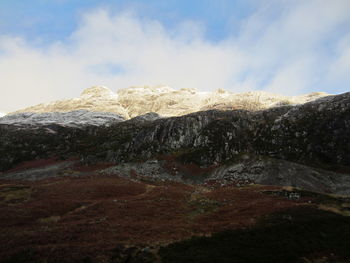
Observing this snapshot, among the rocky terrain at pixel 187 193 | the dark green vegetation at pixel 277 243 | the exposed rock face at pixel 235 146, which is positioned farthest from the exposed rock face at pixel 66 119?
the dark green vegetation at pixel 277 243

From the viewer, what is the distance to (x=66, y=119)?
165 metres

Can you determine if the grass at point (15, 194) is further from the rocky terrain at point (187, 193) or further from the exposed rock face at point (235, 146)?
the exposed rock face at point (235, 146)

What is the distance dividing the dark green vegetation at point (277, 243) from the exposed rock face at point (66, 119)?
14437 cm

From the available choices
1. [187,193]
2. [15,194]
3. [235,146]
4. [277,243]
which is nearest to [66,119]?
[235,146]

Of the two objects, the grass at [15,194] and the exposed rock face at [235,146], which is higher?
the exposed rock face at [235,146]

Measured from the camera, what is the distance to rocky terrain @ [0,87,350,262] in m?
19.9

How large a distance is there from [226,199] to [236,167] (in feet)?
103

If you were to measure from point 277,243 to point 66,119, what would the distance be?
17003 cm

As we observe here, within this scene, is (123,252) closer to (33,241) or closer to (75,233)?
(75,233)

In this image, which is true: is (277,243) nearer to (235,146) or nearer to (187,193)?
(187,193)

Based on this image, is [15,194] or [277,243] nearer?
[277,243]

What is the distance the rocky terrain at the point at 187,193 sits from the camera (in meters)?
19.9

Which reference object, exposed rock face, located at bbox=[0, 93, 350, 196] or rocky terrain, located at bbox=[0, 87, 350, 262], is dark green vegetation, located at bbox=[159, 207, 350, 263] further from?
exposed rock face, located at bbox=[0, 93, 350, 196]

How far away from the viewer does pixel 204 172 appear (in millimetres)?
73375
